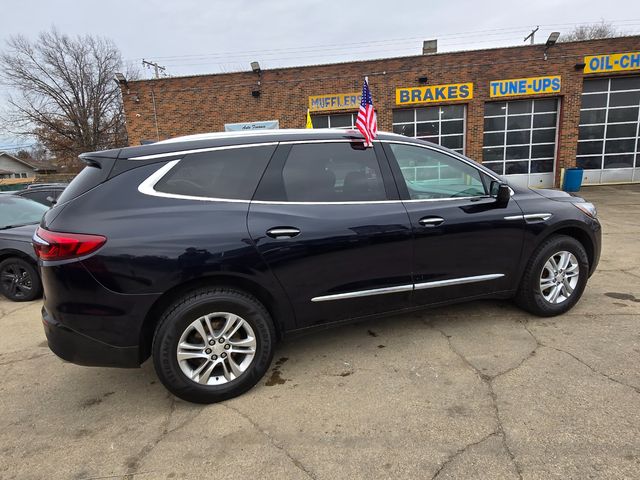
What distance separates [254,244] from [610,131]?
20469 mm

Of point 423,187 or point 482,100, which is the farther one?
point 482,100

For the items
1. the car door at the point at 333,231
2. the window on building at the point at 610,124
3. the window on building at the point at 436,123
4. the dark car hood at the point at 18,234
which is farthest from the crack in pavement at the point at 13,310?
the window on building at the point at 610,124

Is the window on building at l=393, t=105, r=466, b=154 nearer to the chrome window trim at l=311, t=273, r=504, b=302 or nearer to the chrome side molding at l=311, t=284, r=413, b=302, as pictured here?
the chrome window trim at l=311, t=273, r=504, b=302

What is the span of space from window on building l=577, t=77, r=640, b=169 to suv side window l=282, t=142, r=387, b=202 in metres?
18.5

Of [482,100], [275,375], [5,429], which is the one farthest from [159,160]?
[482,100]

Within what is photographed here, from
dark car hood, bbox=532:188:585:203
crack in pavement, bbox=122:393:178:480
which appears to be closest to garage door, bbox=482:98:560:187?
dark car hood, bbox=532:188:585:203

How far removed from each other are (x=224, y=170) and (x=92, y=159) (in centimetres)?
91

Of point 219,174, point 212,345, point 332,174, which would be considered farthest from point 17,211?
point 332,174

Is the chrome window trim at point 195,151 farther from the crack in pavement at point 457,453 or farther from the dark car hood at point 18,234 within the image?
the dark car hood at point 18,234

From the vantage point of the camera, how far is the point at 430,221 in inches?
124

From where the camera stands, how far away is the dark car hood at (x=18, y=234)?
5.28 m

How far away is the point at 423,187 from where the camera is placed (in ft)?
11.0

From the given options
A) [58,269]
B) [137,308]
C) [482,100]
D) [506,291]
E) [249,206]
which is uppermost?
[482,100]

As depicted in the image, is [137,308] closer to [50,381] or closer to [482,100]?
[50,381]
